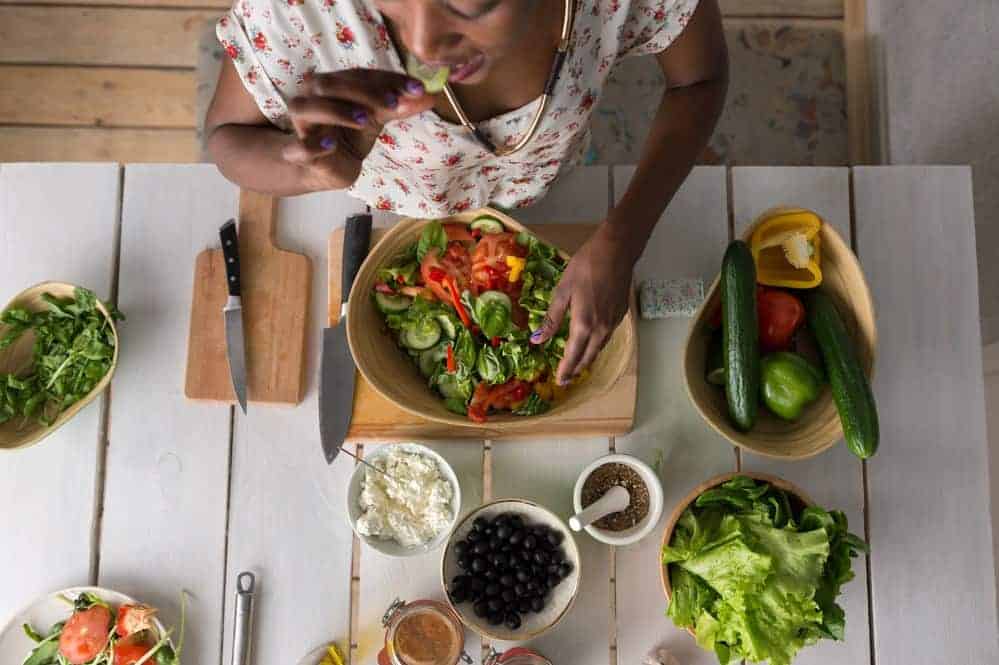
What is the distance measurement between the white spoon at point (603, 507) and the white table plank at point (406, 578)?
21 cm

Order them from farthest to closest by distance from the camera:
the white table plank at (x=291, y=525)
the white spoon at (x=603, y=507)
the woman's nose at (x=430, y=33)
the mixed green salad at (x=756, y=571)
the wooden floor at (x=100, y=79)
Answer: the wooden floor at (x=100, y=79), the white table plank at (x=291, y=525), the white spoon at (x=603, y=507), the mixed green salad at (x=756, y=571), the woman's nose at (x=430, y=33)

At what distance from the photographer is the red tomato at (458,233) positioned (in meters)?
1.25

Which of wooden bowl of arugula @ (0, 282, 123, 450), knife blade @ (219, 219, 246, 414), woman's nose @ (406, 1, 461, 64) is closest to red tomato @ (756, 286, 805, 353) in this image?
woman's nose @ (406, 1, 461, 64)

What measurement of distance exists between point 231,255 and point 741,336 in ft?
2.88

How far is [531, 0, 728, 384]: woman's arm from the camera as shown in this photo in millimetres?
1095

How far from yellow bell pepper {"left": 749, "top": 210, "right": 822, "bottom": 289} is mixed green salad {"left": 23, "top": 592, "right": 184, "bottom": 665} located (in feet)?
3.81

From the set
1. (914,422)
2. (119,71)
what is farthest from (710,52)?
(119,71)

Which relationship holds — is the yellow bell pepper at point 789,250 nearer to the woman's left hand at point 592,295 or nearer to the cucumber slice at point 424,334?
the woman's left hand at point 592,295

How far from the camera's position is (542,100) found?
991 millimetres

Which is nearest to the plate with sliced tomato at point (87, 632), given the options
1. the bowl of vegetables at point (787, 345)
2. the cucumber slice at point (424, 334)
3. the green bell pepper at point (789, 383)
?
the cucumber slice at point (424, 334)

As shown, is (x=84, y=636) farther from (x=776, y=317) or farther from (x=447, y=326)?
(x=776, y=317)

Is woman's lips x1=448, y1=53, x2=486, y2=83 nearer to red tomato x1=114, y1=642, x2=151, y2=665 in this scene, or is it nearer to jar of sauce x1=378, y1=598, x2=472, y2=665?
jar of sauce x1=378, y1=598, x2=472, y2=665

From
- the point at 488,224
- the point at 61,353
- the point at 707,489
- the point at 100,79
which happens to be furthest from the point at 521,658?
the point at 100,79

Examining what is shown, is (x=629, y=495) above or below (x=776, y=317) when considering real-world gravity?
below
